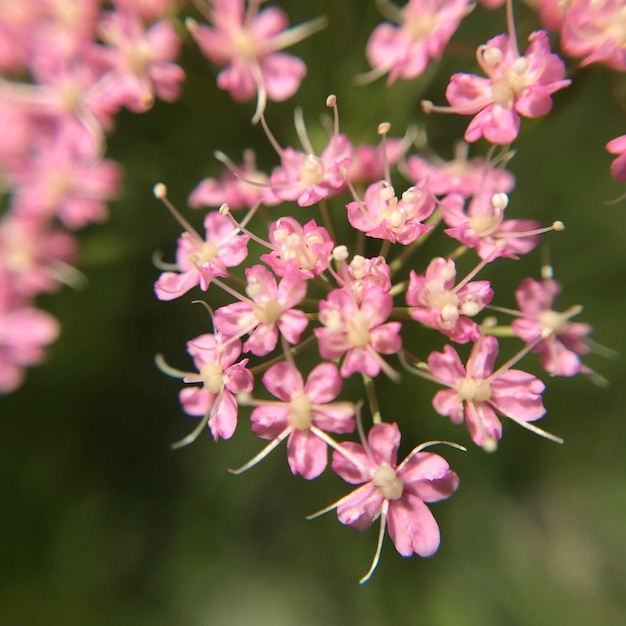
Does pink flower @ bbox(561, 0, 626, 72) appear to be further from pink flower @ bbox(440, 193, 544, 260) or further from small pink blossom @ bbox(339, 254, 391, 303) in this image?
small pink blossom @ bbox(339, 254, 391, 303)

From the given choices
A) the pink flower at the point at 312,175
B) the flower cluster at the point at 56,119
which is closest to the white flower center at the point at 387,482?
the pink flower at the point at 312,175

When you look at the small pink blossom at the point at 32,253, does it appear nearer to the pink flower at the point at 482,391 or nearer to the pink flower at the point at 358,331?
the pink flower at the point at 358,331

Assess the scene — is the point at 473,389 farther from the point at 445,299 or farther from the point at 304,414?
the point at 304,414

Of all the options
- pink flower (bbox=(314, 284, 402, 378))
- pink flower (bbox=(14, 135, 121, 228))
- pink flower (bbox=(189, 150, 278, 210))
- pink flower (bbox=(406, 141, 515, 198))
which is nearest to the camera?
pink flower (bbox=(314, 284, 402, 378))

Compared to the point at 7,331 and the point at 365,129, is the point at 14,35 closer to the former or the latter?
the point at 7,331

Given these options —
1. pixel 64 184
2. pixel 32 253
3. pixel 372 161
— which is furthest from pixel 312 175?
pixel 32 253

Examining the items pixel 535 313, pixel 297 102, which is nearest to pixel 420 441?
pixel 535 313

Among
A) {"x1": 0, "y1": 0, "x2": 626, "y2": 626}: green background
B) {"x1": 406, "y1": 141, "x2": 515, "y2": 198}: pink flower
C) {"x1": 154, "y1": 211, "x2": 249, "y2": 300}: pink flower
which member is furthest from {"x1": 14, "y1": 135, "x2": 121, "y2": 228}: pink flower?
{"x1": 406, "y1": 141, "x2": 515, "y2": 198}: pink flower
